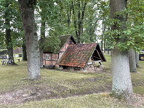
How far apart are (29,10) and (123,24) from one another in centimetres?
489

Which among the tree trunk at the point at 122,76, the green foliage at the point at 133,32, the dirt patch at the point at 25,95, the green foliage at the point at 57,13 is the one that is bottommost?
the dirt patch at the point at 25,95

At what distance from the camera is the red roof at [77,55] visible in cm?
1123

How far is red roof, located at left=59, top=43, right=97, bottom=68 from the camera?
11.2 m

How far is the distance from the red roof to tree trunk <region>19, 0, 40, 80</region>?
18.2 ft

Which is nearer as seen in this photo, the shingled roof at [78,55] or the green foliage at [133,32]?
the green foliage at [133,32]

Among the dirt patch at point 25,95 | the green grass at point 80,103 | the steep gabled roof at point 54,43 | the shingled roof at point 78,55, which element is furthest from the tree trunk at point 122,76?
the steep gabled roof at point 54,43

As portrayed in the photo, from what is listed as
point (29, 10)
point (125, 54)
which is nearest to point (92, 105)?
point (125, 54)

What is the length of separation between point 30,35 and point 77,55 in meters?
7.03

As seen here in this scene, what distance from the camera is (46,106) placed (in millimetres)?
3605

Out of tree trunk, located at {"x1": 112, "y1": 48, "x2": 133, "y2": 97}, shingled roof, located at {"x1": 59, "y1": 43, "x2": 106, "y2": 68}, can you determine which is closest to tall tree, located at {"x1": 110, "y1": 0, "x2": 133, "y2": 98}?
tree trunk, located at {"x1": 112, "y1": 48, "x2": 133, "y2": 97}

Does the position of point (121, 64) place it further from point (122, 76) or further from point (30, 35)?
point (30, 35)

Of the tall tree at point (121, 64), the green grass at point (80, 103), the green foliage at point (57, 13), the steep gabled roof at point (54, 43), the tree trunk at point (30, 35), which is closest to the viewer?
the green grass at point (80, 103)

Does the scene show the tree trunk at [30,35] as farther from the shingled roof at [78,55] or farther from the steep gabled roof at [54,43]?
the shingled roof at [78,55]

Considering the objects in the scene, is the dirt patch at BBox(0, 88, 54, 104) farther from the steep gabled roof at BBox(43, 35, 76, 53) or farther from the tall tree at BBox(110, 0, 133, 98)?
the steep gabled roof at BBox(43, 35, 76, 53)
